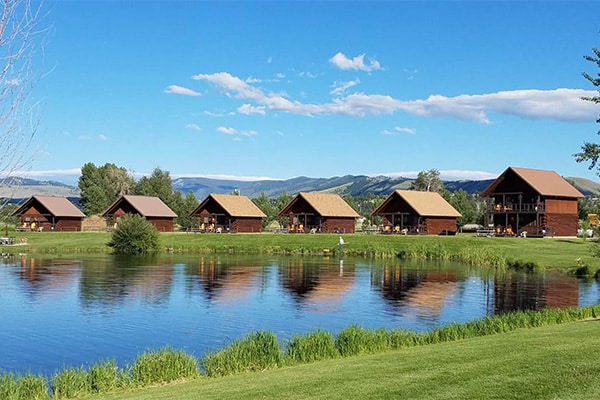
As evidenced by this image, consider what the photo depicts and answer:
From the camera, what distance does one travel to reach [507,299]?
32844 mm

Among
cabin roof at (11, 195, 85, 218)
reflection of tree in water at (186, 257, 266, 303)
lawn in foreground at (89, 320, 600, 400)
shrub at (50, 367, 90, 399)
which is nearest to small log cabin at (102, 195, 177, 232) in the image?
cabin roof at (11, 195, 85, 218)

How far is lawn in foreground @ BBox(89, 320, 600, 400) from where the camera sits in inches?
432

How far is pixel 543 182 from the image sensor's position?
71.4 metres

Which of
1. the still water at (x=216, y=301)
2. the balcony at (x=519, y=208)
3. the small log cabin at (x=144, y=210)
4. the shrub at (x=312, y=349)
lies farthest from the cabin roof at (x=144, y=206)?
the shrub at (x=312, y=349)

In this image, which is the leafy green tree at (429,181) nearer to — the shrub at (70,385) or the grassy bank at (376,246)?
the grassy bank at (376,246)

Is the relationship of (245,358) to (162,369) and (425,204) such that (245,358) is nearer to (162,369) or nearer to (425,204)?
(162,369)

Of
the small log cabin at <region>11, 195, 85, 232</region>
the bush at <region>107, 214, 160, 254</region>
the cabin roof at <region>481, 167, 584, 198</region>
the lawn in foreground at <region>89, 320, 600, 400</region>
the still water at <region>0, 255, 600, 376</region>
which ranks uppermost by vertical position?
the cabin roof at <region>481, 167, 584, 198</region>

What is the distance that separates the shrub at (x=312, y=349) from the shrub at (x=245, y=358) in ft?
1.76

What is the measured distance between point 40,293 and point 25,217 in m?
60.1

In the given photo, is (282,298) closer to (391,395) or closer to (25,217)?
(391,395)

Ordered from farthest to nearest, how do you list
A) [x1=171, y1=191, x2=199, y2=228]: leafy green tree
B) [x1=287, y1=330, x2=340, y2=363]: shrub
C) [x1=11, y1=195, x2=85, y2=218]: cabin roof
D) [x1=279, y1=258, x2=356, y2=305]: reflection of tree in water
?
[x1=171, y1=191, x2=199, y2=228]: leafy green tree, [x1=11, y1=195, x2=85, y2=218]: cabin roof, [x1=279, y1=258, x2=356, y2=305]: reflection of tree in water, [x1=287, y1=330, x2=340, y2=363]: shrub

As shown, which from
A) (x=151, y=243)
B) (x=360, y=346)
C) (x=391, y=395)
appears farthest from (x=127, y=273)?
(x=391, y=395)

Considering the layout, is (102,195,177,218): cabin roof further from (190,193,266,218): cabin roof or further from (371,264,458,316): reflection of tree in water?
(371,264,458,316): reflection of tree in water

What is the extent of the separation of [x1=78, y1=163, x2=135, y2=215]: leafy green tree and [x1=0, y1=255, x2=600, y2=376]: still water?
223 feet
